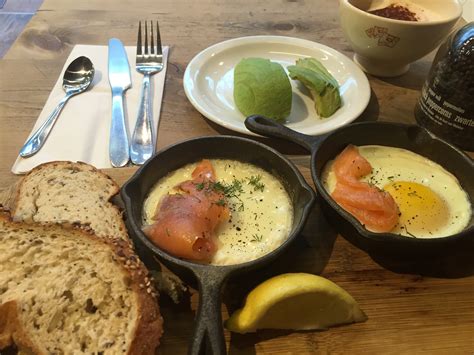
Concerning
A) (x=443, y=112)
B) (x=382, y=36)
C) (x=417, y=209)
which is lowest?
(x=417, y=209)

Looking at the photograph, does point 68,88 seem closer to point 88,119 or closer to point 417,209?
point 88,119

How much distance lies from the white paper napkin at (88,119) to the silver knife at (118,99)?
32 millimetres

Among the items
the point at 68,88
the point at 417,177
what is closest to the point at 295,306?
the point at 417,177

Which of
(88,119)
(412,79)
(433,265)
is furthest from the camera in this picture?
(412,79)

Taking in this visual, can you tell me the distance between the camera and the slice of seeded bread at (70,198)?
1389mm

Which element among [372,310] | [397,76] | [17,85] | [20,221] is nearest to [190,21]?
[17,85]

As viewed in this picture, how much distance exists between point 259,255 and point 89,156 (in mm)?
887

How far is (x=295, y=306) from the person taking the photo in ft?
3.90

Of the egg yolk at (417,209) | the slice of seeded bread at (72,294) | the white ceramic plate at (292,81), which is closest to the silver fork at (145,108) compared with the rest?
the white ceramic plate at (292,81)

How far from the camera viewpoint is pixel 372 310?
133 centimetres

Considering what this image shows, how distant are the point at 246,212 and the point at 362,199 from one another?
0.39 m

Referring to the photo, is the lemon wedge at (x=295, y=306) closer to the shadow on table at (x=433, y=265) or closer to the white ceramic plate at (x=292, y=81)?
the shadow on table at (x=433, y=265)

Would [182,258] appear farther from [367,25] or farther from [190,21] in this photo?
[190,21]

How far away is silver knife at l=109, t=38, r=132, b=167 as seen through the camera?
1792 millimetres
